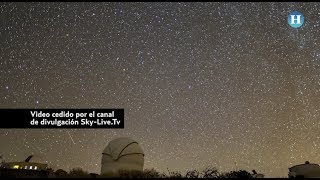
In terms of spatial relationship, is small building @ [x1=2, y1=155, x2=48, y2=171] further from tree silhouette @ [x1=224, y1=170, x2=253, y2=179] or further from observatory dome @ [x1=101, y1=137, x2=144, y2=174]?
tree silhouette @ [x1=224, y1=170, x2=253, y2=179]

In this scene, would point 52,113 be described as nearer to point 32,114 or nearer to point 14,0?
point 32,114

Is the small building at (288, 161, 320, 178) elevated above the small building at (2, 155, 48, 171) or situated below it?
below

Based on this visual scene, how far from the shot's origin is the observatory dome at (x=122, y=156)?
91.1 feet

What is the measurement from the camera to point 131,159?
92.0 feet

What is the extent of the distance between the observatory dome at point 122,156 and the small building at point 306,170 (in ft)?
33.6

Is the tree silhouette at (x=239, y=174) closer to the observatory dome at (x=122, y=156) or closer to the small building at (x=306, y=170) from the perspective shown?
the small building at (x=306, y=170)

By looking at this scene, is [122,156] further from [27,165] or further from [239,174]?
[27,165]

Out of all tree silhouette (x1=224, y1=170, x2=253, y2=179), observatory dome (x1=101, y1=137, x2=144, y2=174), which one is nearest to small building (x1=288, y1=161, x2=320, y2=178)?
tree silhouette (x1=224, y1=170, x2=253, y2=179)

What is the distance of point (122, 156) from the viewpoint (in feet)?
91.2

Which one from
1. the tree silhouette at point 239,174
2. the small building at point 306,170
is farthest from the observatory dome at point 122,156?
the small building at point 306,170

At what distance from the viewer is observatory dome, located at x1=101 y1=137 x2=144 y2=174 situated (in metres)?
27.8

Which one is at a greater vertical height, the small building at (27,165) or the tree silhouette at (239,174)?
the small building at (27,165)

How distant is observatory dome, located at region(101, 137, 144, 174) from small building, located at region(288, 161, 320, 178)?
10254 millimetres

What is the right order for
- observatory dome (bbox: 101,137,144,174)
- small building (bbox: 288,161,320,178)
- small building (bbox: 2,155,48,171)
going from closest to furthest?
1. small building (bbox: 288,161,320,178)
2. observatory dome (bbox: 101,137,144,174)
3. small building (bbox: 2,155,48,171)
